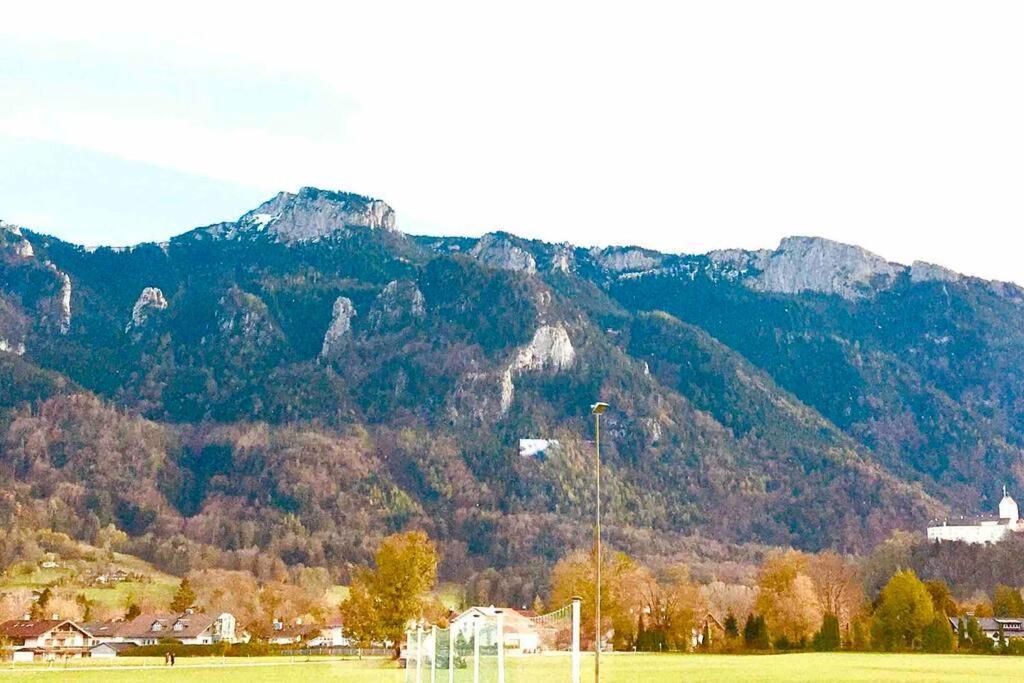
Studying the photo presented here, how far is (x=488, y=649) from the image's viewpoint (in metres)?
39.1

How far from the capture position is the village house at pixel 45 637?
142 meters

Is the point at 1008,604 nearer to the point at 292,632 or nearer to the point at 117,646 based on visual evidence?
the point at 292,632

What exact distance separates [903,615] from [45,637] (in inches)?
3705

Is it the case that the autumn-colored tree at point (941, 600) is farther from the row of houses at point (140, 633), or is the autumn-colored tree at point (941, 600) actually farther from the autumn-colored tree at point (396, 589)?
the row of houses at point (140, 633)

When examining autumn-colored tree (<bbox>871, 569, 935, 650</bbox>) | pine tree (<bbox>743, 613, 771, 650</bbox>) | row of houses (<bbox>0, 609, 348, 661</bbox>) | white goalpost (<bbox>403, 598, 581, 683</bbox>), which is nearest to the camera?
white goalpost (<bbox>403, 598, 581, 683</bbox>)

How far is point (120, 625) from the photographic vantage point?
179 metres

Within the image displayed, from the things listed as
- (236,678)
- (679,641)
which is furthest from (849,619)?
(236,678)

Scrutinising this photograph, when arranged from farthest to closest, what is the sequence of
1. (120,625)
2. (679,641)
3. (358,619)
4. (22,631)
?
(120,625) → (22,631) → (679,641) → (358,619)

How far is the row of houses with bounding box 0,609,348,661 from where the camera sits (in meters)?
151

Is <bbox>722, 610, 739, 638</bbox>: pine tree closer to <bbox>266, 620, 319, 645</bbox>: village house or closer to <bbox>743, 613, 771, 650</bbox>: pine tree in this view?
<bbox>743, 613, 771, 650</bbox>: pine tree

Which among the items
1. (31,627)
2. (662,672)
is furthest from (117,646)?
(662,672)

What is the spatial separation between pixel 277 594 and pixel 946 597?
307 ft

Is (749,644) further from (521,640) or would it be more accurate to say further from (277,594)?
(277,594)

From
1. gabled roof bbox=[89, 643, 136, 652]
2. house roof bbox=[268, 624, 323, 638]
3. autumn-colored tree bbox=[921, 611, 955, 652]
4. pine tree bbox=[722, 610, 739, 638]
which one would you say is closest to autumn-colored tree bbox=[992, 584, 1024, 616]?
autumn-colored tree bbox=[921, 611, 955, 652]
